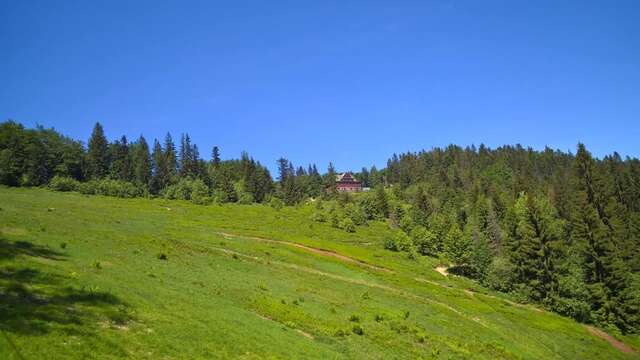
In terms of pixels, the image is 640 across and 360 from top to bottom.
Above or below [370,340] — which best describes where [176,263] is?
above

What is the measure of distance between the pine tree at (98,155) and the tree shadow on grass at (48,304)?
147 metres

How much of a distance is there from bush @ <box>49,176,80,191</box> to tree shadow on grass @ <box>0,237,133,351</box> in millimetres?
118555

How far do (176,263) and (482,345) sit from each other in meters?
27.0

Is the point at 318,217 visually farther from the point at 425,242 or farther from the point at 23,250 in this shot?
the point at 23,250

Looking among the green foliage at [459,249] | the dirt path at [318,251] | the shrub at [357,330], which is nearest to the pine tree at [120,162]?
the dirt path at [318,251]

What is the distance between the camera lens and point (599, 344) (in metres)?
57.8

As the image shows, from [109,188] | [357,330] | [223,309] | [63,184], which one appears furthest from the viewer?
[109,188]

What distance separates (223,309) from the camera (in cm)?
2866

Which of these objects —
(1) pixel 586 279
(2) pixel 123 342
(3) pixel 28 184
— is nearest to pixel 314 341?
(2) pixel 123 342

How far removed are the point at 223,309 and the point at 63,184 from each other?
127m

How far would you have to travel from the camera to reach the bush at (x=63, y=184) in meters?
132

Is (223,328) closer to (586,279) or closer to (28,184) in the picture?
(586,279)

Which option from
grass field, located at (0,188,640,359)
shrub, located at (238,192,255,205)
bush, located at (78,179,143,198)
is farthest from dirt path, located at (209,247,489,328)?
shrub, located at (238,192,255,205)

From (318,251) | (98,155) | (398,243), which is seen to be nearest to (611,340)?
(318,251)
